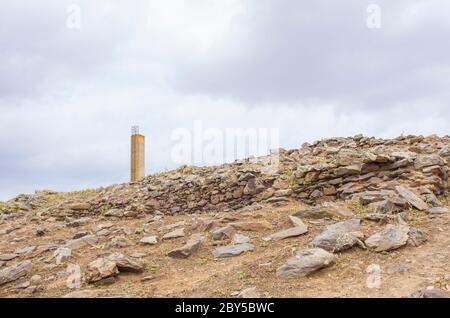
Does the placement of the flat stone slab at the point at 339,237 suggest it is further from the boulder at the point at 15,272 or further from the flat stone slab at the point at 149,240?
the boulder at the point at 15,272

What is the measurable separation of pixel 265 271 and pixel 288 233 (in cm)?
168

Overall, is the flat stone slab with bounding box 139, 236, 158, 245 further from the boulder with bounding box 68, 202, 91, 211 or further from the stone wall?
the boulder with bounding box 68, 202, 91, 211

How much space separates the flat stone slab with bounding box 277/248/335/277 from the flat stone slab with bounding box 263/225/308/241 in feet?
4.33

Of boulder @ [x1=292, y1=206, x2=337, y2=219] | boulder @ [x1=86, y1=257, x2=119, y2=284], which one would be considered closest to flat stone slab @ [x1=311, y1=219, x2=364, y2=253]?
boulder @ [x1=292, y1=206, x2=337, y2=219]

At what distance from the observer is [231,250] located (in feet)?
25.4

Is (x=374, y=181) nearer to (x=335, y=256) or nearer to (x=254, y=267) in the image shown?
(x=335, y=256)

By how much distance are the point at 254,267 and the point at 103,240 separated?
4770 millimetres

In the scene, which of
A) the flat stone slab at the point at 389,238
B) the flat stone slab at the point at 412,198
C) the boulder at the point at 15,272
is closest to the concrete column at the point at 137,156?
the boulder at the point at 15,272

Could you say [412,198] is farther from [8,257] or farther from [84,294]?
[8,257]

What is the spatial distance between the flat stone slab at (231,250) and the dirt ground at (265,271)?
132 mm

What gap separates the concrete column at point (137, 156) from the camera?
22.8m

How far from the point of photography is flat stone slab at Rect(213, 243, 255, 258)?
25.0 feet

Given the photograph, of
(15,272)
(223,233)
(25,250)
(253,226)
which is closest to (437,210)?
(253,226)
